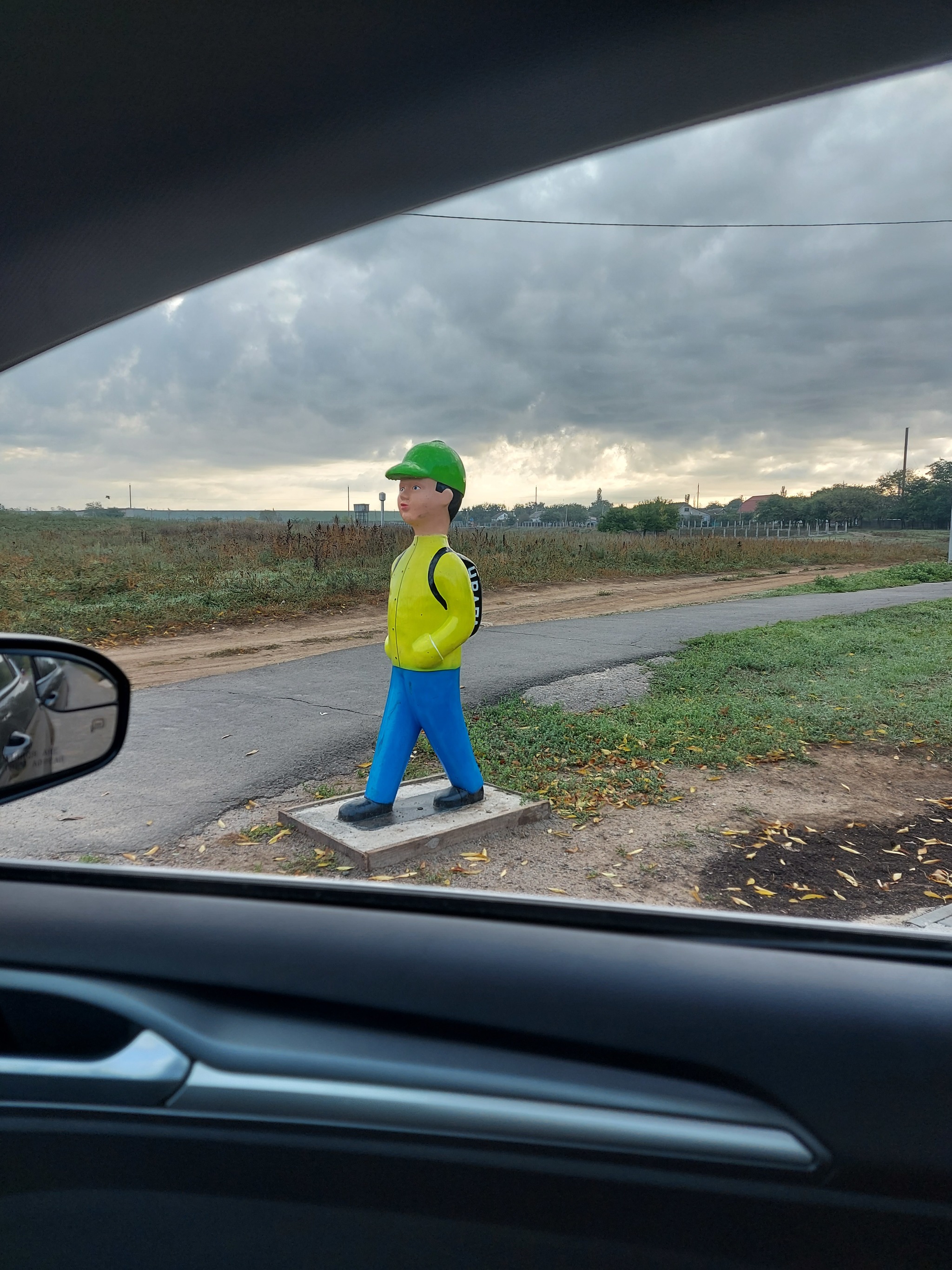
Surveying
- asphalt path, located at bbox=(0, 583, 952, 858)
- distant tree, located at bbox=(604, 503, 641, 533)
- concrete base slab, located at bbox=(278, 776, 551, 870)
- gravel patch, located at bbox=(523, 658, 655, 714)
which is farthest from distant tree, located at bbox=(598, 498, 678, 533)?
concrete base slab, located at bbox=(278, 776, 551, 870)

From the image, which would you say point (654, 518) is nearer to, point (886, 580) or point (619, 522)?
point (619, 522)

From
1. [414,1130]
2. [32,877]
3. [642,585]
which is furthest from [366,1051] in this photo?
[642,585]

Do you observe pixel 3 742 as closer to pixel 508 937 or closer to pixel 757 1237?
pixel 508 937

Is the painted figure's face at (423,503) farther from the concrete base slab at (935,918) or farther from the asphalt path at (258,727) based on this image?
the concrete base slab at (935,918)

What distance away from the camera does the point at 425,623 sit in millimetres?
3602

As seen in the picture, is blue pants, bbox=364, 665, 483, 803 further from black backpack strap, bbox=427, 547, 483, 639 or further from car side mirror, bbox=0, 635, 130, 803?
car side mirror, bbox=0, 635, 130, 803

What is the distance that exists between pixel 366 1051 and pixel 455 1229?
0.23 meters

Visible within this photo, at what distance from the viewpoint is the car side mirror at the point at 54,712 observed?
4.03ft

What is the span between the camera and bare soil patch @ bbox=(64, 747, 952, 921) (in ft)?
9.18

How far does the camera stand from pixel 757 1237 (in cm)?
94

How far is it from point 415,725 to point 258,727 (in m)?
2.41

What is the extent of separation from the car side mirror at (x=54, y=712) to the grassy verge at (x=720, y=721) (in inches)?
114

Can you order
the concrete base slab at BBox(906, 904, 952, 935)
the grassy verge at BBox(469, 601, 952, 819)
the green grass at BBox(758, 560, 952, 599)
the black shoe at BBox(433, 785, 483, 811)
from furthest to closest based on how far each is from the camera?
1. the green grass at BBox(758, 560, 952, 599)
2. the grassy verge at BBox(469, 601, 952, 819)
3. the black shoe at BBox(433, 785, 483, 811)
4. the concrete base slab at BBox(906, 904, 952, 935)

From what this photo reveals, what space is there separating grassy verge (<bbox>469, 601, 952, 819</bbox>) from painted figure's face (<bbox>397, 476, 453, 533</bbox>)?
1531mm
